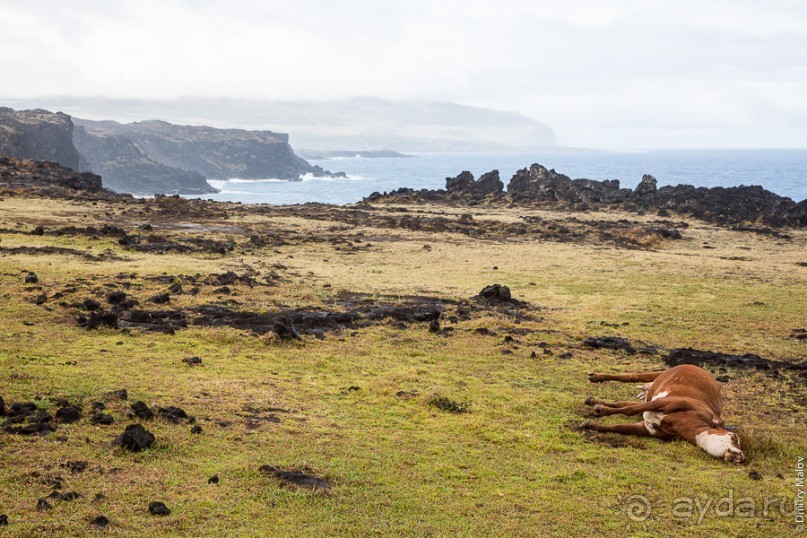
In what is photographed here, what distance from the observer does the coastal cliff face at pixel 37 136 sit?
4605 inches

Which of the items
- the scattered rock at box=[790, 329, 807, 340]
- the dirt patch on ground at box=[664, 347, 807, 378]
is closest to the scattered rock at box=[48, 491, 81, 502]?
the dirt patch on ground at box=[664, 347, 807, 378]

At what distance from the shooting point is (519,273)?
36625 mm

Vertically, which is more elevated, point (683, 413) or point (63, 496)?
point (683, 413)

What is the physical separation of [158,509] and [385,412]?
5717 mm

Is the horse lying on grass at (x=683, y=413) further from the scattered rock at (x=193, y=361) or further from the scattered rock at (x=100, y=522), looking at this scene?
the scattered rock at (x=193, y=361)

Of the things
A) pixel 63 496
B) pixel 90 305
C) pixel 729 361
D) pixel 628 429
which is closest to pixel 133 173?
pixel 90 305

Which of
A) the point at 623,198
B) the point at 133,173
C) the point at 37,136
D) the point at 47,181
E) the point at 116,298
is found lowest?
the point at 116,298

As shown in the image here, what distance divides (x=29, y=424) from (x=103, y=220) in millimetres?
42091

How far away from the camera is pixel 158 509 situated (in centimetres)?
813

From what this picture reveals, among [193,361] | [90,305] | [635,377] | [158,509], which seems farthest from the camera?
[90,305]

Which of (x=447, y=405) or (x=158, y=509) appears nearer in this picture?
(x=158, y=509)

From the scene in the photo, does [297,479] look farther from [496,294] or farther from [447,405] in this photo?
[496,294]

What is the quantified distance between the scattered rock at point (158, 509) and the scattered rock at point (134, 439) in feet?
6.72

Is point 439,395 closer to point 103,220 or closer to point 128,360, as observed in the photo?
point 128,360
